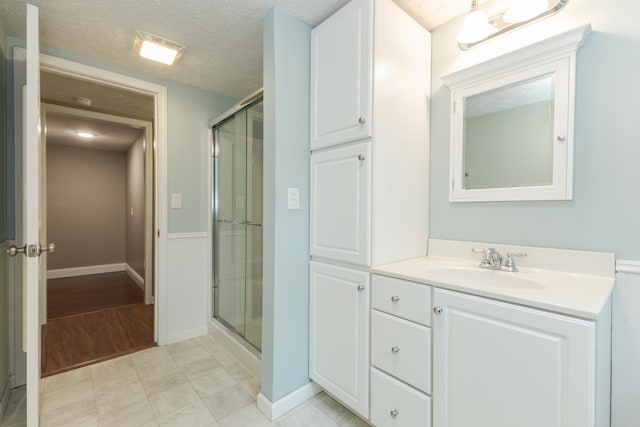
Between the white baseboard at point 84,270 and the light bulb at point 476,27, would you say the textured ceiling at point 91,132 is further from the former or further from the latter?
the light bulb at point 476,27

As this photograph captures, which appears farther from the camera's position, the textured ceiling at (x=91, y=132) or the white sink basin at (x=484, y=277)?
the textured ceiling at (x=91, y=132)

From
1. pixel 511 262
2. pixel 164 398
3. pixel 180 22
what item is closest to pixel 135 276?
pixel 164 398

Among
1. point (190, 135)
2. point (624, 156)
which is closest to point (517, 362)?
point (624, 156)

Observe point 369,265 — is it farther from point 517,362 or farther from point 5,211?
point 5,211

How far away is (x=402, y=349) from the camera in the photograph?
1248mm

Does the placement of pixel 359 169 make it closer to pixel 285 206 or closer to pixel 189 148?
pixel 285 206

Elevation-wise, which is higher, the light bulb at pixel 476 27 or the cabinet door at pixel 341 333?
the light bulb at pixel 476 27

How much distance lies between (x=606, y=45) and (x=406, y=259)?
1229mm

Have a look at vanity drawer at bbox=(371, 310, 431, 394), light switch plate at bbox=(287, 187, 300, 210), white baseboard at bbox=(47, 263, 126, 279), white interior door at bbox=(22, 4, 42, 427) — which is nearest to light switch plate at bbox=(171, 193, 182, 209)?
white interior door at bbox=(22, 4, 42, 427)

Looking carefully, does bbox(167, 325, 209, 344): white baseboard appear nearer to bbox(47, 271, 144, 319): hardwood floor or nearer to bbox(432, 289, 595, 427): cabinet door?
bbox(47, 271, 144, 319): hardwood floor

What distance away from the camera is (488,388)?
1.00 meters

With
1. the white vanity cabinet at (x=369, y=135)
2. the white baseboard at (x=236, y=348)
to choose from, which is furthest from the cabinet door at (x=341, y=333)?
the white baseboard at (x=236, y=348)

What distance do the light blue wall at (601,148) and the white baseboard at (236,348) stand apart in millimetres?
1733

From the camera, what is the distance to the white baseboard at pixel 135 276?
4076 millimetres
